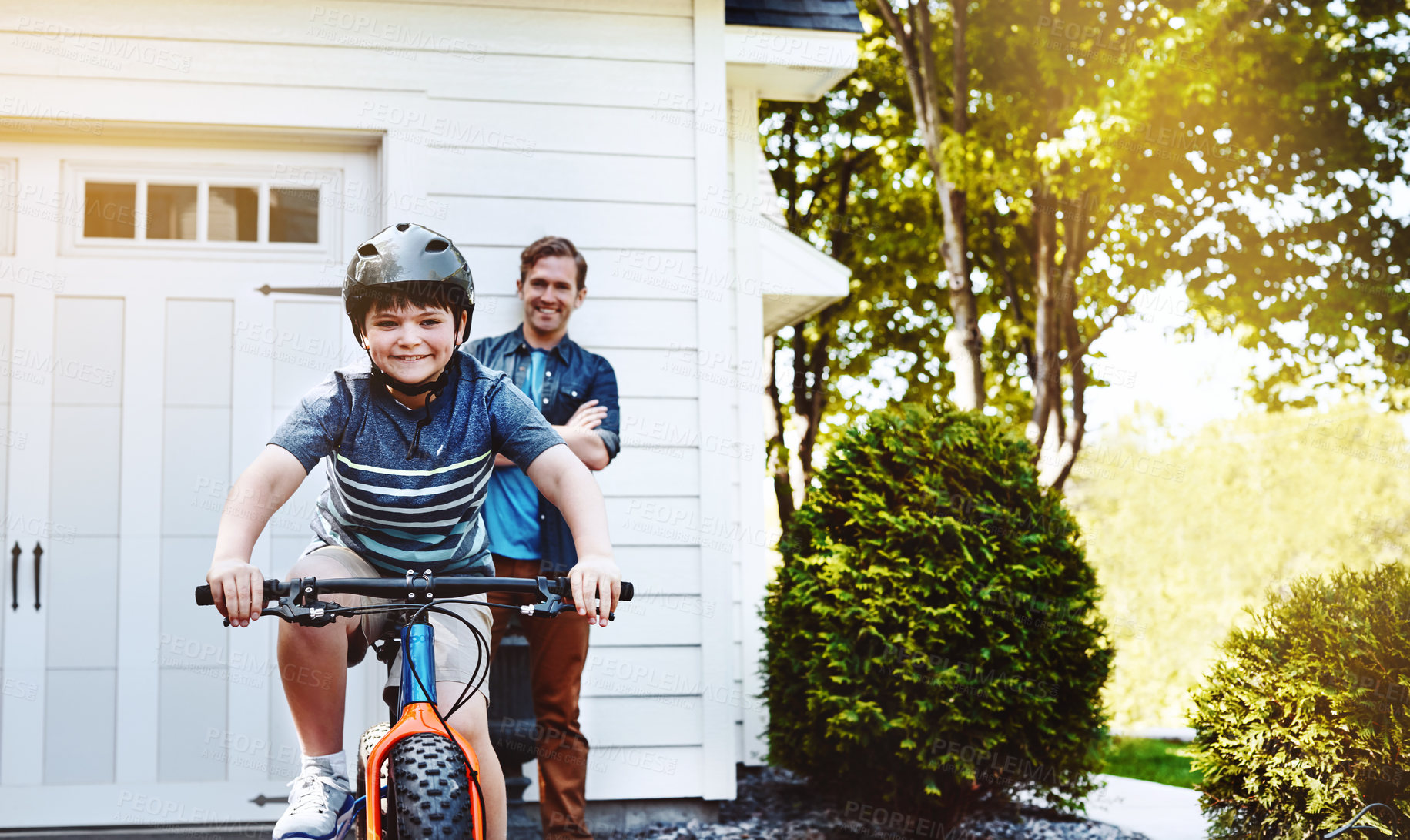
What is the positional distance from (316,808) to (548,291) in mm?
2526

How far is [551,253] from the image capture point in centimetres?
423

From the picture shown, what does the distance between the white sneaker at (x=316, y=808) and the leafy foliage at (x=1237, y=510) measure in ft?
59.7

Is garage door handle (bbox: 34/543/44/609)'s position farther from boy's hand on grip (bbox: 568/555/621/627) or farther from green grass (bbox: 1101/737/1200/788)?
green grass (bbox: 1101/737/1200/788)

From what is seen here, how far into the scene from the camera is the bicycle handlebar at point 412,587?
76.5 inches

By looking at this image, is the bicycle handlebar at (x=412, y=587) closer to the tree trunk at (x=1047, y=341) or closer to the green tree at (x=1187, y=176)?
the green tree at (x=1187, y=176)

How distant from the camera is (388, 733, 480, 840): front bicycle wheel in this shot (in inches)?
72.0

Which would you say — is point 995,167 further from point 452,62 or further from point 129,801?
point 129,801

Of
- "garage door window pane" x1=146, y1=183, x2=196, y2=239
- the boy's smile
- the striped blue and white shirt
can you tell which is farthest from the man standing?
"garage door window pane" x1=146, y1=183, x2=196, y2=239

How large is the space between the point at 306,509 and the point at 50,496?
109 cm

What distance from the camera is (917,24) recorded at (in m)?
11.3

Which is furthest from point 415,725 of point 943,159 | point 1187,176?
point 1187,176

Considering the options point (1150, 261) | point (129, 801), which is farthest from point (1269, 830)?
point (1150, 261)

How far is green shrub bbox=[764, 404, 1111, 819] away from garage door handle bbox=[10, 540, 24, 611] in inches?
134

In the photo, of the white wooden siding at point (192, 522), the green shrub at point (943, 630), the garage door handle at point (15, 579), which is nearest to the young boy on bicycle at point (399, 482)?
the green shrub at point (943, 630)
